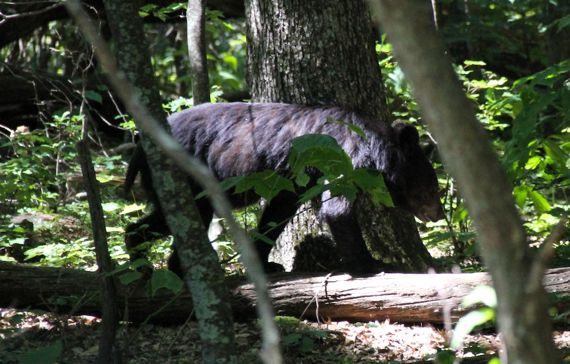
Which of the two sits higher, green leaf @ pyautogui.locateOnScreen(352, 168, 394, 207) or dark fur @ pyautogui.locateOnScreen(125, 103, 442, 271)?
dark fur @ pyautogui.locateOnScreen(125, 103, 442, 271)

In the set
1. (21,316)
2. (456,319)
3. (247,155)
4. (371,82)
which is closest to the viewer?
(21,316)

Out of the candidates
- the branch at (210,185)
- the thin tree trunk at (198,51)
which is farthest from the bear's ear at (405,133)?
the branch at (210,185)

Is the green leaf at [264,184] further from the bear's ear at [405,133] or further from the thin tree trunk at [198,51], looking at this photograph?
the thin tree trunk at [198,51]

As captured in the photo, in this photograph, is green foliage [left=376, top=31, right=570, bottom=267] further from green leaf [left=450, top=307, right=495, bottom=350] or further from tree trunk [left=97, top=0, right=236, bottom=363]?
green leaf [left=450, top=307, right=495, bottom=350]

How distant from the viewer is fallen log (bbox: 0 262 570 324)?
526 cm

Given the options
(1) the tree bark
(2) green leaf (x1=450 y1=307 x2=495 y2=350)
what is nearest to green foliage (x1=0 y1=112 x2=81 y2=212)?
(2) green leaf (x1=450 y1=307 x2=495 y2=350)

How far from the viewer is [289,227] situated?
6.79 metres

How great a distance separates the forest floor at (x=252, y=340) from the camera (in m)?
4.96

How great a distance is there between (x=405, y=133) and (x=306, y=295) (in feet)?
6.30

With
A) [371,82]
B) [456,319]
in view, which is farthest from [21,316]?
[371,82]

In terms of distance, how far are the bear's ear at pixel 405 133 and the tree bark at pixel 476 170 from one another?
5.17 metres

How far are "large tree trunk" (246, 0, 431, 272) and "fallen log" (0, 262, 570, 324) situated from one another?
1.03 m

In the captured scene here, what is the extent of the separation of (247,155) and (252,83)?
998 mm

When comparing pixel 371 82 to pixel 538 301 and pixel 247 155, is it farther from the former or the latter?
pixel 538 301
